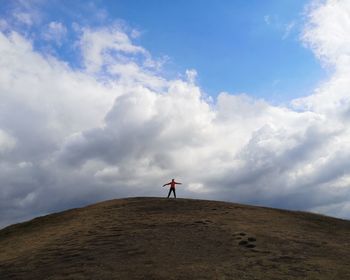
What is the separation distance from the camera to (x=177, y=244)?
23.5m

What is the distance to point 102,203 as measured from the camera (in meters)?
37.7

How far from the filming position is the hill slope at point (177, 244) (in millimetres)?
19281

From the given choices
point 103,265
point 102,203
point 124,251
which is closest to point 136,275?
point 103,265

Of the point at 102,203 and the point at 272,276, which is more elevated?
the point at 102,203

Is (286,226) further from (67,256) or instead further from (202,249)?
(67,256)

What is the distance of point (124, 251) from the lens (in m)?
22.3

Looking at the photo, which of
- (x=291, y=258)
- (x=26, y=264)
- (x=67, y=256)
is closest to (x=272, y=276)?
(x=291, y=258)

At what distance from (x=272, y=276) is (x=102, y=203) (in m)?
21.9

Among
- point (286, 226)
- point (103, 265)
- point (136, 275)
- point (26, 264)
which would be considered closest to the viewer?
point (136, 275)

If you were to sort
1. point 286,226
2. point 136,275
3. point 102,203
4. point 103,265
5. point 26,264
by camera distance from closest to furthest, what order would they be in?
point 136,275 < point 103,265 < point 26,264 < point 286,226 < point 102,203

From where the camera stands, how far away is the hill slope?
19.3 meters

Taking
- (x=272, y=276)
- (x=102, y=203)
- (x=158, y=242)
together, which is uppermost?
(x=102, y=203)

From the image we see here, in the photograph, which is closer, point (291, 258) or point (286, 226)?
point (291, 258)

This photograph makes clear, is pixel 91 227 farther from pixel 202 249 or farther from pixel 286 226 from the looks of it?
pixel 286 226
